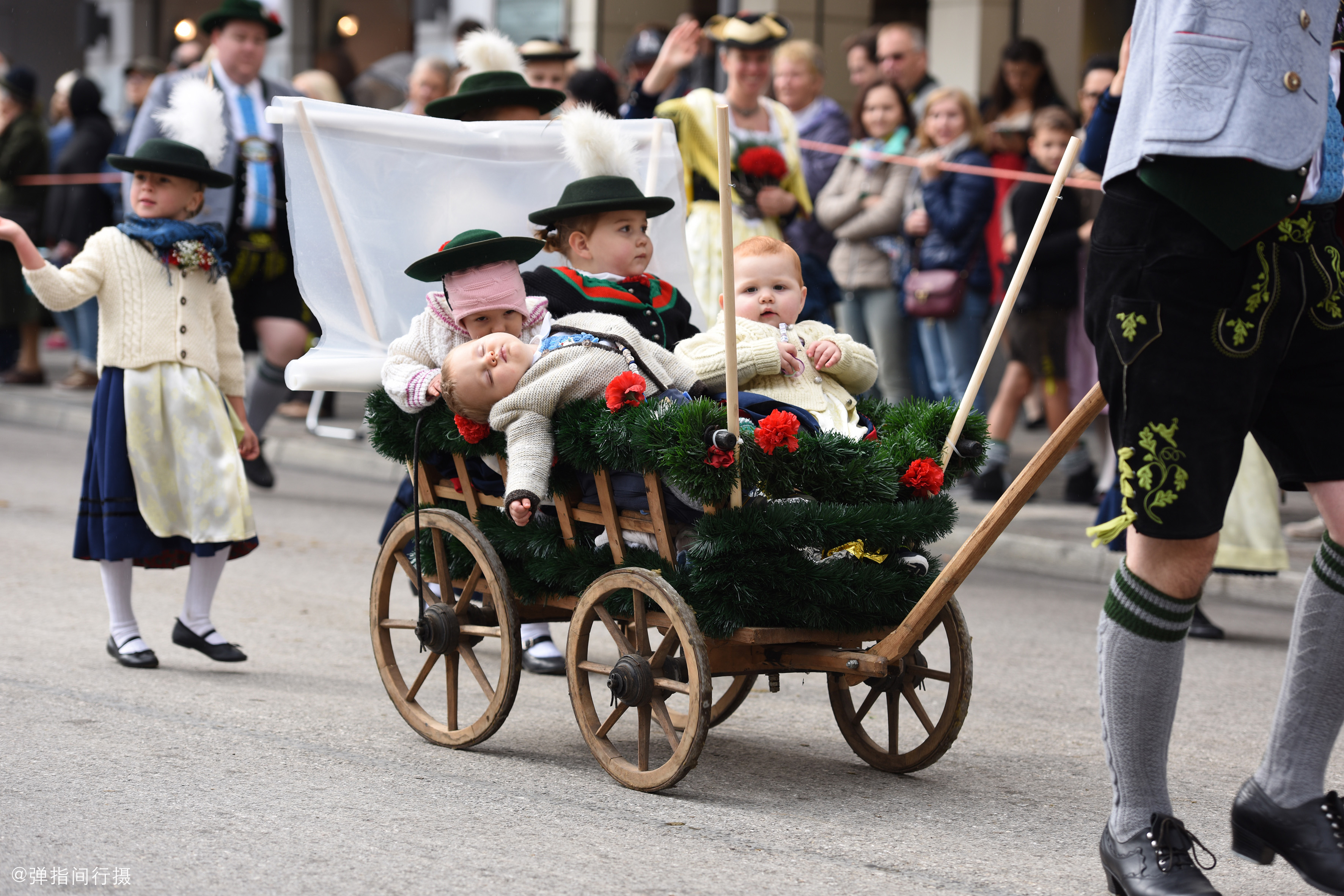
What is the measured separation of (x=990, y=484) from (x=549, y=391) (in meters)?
5.37

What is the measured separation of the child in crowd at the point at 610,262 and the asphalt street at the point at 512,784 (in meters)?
1.13

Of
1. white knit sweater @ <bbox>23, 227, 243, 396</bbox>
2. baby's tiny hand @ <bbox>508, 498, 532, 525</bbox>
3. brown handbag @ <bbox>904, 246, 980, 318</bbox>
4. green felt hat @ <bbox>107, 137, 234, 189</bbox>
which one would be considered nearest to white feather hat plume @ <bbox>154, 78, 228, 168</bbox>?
green felt hat @ <bbox>107, 137, 234, 189</bbox>

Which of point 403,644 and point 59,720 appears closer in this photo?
point 59,720

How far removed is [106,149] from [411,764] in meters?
10.5

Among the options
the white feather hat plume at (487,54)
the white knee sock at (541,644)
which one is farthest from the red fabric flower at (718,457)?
the white feather hat plume at (487,54)

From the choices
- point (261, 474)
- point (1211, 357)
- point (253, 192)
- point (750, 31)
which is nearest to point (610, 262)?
point (1211, 357)

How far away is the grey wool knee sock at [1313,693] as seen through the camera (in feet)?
10.7

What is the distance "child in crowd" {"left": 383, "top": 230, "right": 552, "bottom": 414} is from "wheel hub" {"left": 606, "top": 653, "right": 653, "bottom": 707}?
34.2 inches

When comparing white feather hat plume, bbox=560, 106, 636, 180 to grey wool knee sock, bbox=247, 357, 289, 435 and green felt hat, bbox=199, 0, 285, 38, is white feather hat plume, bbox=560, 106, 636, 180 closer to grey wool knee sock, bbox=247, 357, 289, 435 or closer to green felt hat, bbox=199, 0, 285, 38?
green felt hat, bbox=199, 0, 285, 38

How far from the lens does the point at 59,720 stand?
4523mm

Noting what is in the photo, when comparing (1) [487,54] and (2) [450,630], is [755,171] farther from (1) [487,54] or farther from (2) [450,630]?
(2) [450,630]

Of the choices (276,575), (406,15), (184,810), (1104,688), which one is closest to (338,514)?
(276,575)

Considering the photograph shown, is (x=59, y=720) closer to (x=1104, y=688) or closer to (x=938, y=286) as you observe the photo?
(x=1104, y=688)

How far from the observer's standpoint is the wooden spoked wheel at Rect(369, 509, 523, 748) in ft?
14.2
